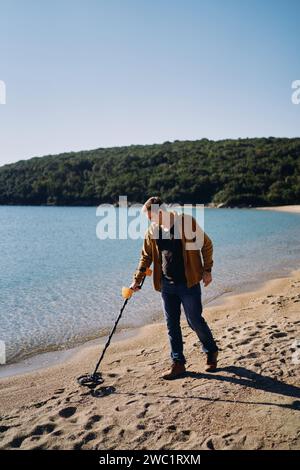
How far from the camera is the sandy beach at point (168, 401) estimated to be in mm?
3428

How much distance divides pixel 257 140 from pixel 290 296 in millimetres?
92393

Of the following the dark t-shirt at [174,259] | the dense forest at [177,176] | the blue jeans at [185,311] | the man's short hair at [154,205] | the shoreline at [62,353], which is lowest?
the shoreline at [62,353]

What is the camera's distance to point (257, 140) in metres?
95.4

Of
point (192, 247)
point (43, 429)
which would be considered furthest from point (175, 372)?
point (43, 429)

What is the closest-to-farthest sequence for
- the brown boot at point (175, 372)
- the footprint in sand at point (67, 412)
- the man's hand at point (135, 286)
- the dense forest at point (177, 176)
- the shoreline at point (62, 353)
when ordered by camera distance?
the footprint in sand at point (67, 412)
the brown boot at point (175, 372)
the man's hand at point (135, 286)
the shoreline at point (62, 353)
the dense forest at point (177, 176)

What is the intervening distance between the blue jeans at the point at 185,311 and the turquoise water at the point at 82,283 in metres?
3.03

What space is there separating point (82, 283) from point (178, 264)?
8173mm

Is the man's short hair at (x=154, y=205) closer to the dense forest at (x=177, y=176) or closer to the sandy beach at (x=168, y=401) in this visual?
the sandy beach at (x=168, y=401)

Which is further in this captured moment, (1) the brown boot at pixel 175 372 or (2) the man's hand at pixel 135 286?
(2) the man's hand at pixel 135 286

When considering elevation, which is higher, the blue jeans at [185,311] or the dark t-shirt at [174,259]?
the dark t-shirt at [174,259]

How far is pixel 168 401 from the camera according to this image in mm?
4086

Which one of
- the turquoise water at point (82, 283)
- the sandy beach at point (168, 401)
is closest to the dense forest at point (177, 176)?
the turquoise water at point (82, 283)

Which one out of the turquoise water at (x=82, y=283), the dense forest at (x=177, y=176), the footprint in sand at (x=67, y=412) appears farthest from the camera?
the dense forest at (x=177, y=176)

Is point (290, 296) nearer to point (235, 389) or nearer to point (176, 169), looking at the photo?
point (235, 389)
